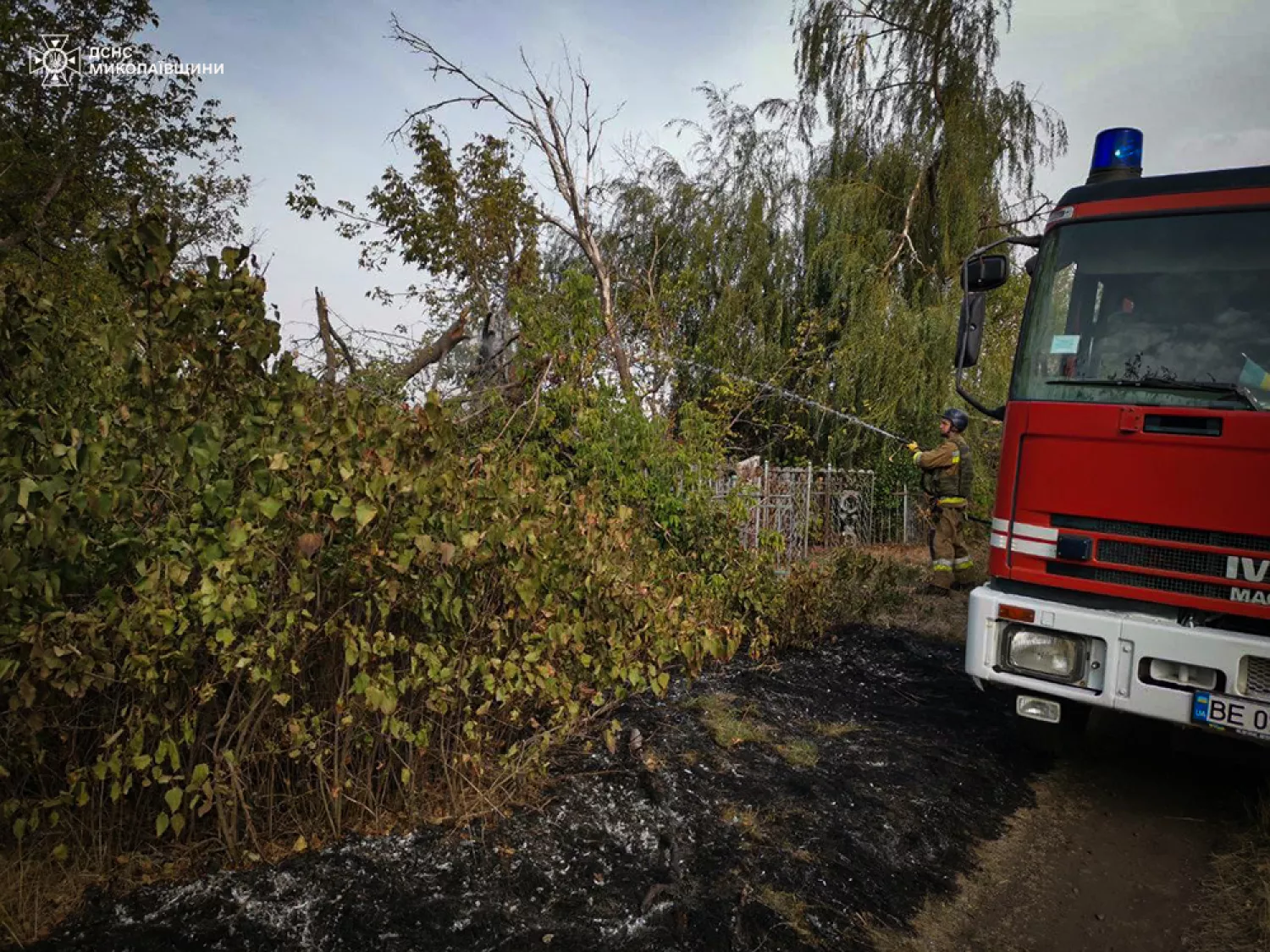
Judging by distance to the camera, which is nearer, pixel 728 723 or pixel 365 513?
pixel 365 513

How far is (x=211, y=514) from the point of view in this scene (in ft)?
9.68

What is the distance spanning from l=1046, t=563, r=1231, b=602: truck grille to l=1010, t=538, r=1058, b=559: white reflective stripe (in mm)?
56

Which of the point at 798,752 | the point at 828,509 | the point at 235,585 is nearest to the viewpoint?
the point at 235,585

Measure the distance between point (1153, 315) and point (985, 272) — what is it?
3.00 ft

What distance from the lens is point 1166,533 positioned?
3.99 metres

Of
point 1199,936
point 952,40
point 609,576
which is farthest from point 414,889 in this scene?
point 952,40

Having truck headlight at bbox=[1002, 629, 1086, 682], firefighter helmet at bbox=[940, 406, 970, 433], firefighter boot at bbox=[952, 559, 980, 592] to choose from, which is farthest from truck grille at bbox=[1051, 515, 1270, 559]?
firefighter helmet at bbox=[940, 406, 970, 433]

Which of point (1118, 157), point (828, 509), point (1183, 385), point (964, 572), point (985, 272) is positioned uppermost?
point (1118, 157)

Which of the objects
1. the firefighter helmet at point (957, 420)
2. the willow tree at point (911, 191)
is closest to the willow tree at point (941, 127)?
the willow tree at point (911, 191)

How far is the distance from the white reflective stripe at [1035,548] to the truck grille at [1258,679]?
0.90m

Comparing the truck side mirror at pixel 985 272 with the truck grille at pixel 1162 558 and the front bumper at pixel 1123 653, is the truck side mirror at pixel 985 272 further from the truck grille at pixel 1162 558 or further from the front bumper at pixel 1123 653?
the front bumper at pixel 1123 653

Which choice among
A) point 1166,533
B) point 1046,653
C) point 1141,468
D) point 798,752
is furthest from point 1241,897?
point 798,752

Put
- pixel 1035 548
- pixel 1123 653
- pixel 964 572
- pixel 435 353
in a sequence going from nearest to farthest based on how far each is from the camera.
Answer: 1. pixel 1123 653
2. pixel 1035 548
3. pixel 435 353
4. pixel 964 572

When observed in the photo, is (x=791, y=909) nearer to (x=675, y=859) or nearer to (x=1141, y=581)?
(x=675, y=859)
